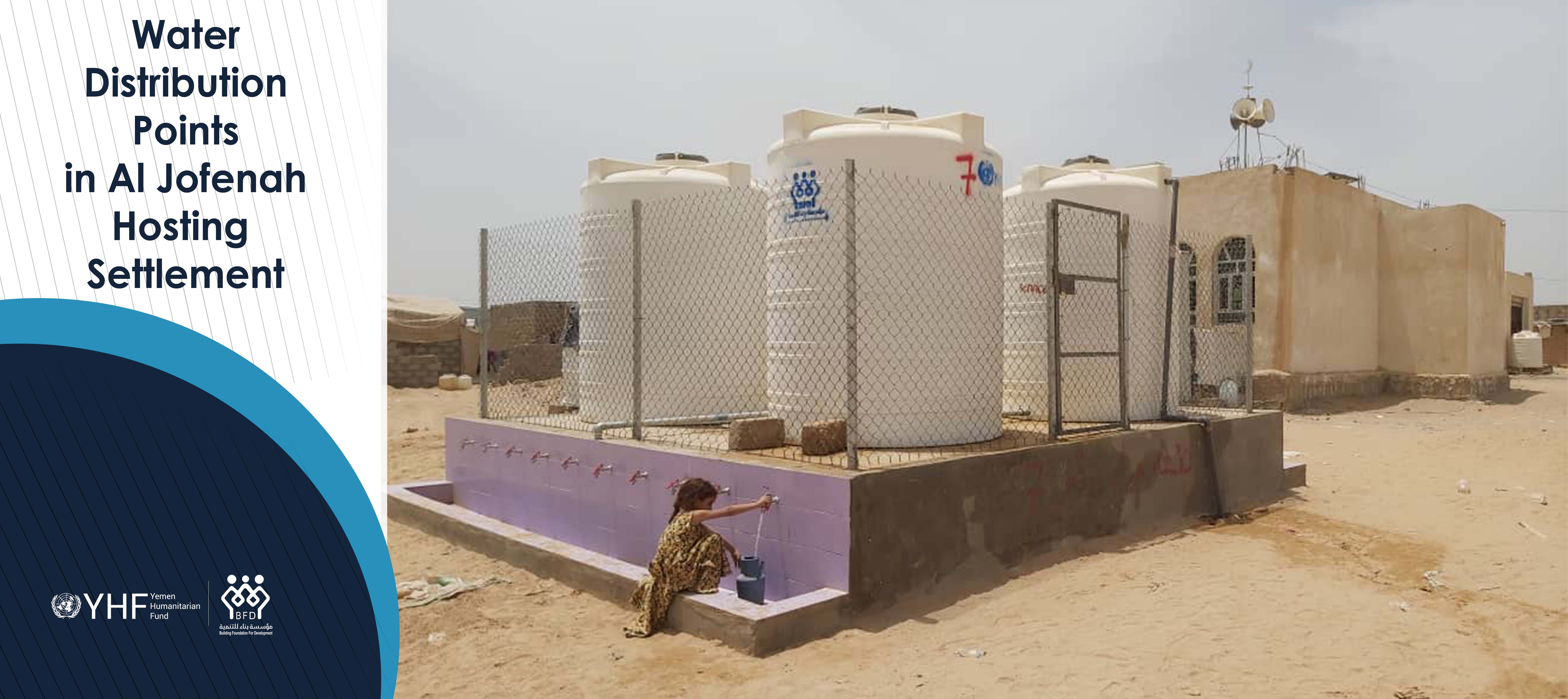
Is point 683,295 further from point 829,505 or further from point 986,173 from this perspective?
point 829,505

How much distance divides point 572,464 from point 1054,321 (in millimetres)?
3772

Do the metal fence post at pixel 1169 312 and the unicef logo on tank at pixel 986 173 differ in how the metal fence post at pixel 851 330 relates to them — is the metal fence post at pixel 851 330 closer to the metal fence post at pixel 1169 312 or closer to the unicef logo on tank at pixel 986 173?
the unicef logo on tank at pixel 986 173

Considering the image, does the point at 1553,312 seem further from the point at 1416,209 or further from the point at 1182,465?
the point at 1182,465

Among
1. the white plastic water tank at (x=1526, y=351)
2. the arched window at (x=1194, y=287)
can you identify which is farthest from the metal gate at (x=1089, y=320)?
the white plastic water tank at (x=1526, y=351)

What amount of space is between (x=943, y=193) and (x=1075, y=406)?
2.74m

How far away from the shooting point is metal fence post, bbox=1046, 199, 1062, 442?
6.41m

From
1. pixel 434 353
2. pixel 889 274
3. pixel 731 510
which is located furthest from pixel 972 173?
pixel 434 353

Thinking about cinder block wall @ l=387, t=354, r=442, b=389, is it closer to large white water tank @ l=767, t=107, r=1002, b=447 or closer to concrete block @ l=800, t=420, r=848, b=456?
large white water tank @ l=767, t=107, r=1002, b=447

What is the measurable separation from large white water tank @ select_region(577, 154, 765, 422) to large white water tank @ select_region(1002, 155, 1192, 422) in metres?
2.19

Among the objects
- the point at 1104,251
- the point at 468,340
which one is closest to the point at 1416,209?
the point at 1104,251

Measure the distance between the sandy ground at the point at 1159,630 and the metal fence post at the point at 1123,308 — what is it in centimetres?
104

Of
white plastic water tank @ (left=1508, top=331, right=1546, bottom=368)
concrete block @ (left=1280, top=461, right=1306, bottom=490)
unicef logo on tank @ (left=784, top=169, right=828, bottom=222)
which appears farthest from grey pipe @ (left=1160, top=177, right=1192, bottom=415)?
white plastic water tank @ (left=1508, top=331, right=1546, bottom=368)

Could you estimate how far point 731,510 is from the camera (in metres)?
5.25

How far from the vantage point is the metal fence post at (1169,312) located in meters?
8.45
